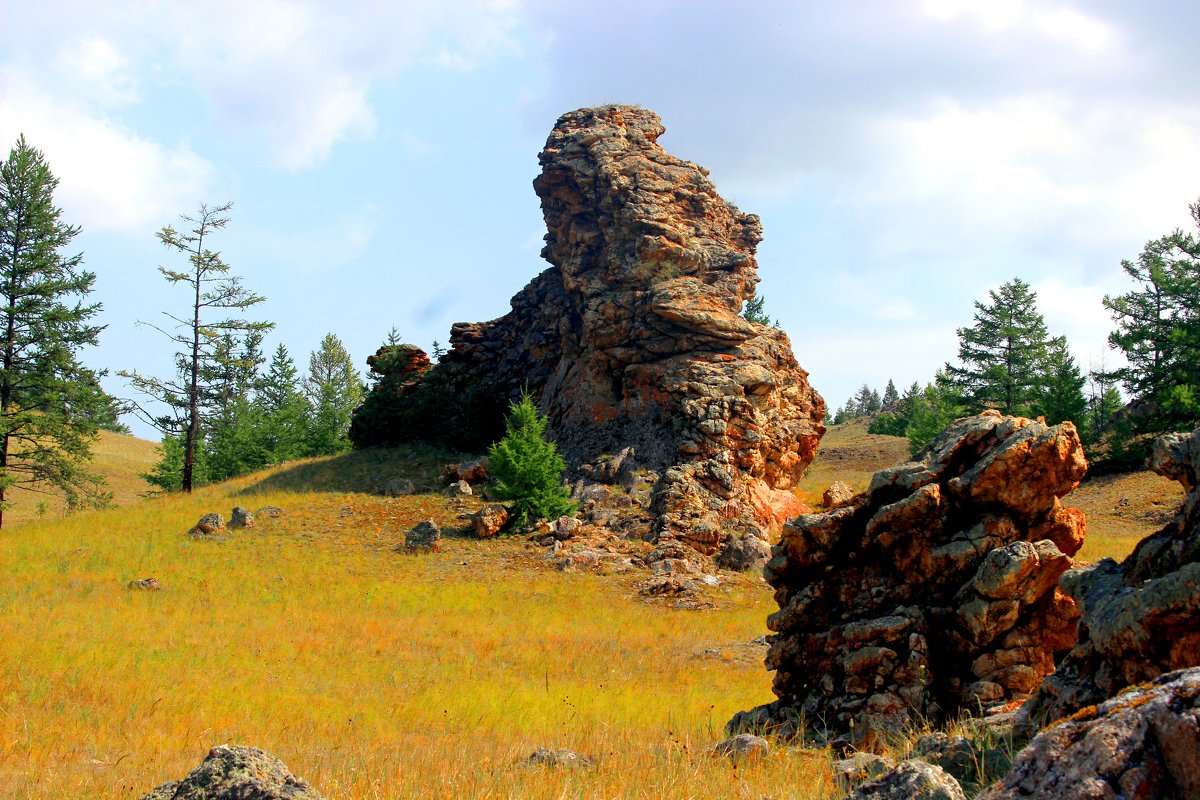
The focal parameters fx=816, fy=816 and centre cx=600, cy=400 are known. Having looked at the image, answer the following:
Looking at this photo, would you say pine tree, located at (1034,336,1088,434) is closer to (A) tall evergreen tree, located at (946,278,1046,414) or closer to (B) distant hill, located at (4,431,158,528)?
(A) tall evergreen tree, located at (946,278,1046,414)

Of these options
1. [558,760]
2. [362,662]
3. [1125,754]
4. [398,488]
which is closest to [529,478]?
[398,488]

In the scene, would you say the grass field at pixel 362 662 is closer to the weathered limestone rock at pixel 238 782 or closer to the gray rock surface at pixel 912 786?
the weathered limestone rock at pixel 238 782

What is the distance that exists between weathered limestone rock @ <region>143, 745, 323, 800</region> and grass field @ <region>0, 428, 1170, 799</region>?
0.96 meters

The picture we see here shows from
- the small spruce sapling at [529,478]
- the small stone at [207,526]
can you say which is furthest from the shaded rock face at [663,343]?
the small stone at [207,526]

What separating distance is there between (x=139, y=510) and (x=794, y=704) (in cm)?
3188

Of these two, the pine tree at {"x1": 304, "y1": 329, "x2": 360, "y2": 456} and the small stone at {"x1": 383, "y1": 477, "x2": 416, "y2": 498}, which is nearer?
the small stone at {"x1": 383, "y1": 477, "x2": 416, "y2": 498}

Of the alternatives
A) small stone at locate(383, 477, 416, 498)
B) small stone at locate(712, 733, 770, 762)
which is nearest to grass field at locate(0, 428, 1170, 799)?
small stone at locate(712, 733, 770, 762)

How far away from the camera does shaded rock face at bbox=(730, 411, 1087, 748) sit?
8938 mm

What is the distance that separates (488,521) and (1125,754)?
90.2ft

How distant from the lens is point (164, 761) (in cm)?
761

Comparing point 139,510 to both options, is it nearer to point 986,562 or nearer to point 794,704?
point 794,704

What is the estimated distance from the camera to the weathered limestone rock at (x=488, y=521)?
29469mm

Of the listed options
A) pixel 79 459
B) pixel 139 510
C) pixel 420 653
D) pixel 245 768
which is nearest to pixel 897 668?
pixel 245 768

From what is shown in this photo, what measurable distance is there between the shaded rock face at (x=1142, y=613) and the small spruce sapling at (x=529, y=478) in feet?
76.3
